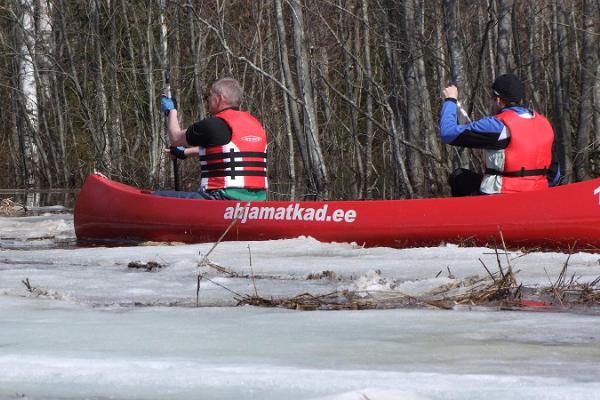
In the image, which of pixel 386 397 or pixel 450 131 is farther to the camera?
pixel 450 131

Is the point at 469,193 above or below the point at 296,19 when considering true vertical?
below

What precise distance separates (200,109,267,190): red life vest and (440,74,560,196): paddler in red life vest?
5.12 ft

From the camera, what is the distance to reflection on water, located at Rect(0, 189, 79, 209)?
15.3 m

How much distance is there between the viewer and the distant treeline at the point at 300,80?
1526 cm

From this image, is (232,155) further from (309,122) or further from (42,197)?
(42,197)

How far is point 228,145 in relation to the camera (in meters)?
8.42

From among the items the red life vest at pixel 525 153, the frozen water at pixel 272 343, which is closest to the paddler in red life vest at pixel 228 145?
the red life vest at pixel 525 153

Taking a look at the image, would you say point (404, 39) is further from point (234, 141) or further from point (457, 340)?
point (457, 340)

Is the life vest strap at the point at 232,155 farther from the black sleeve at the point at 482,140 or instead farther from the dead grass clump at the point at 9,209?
the dead grass clump at the point at 9,209

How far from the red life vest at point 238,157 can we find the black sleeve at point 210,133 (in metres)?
0.04

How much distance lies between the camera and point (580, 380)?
9.60ft

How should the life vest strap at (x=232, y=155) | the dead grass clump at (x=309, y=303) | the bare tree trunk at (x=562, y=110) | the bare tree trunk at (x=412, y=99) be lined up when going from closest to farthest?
1. the dead grass clump at (x=309, y=303)
2. the life vest strap at (x=232, y=155)
3. the bare tree trunk at (x=412, y=99)
4. the bare tree trunk at (x=562, y=110)

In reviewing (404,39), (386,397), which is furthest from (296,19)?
(386,397)

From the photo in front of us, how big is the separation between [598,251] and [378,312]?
10.2ft
